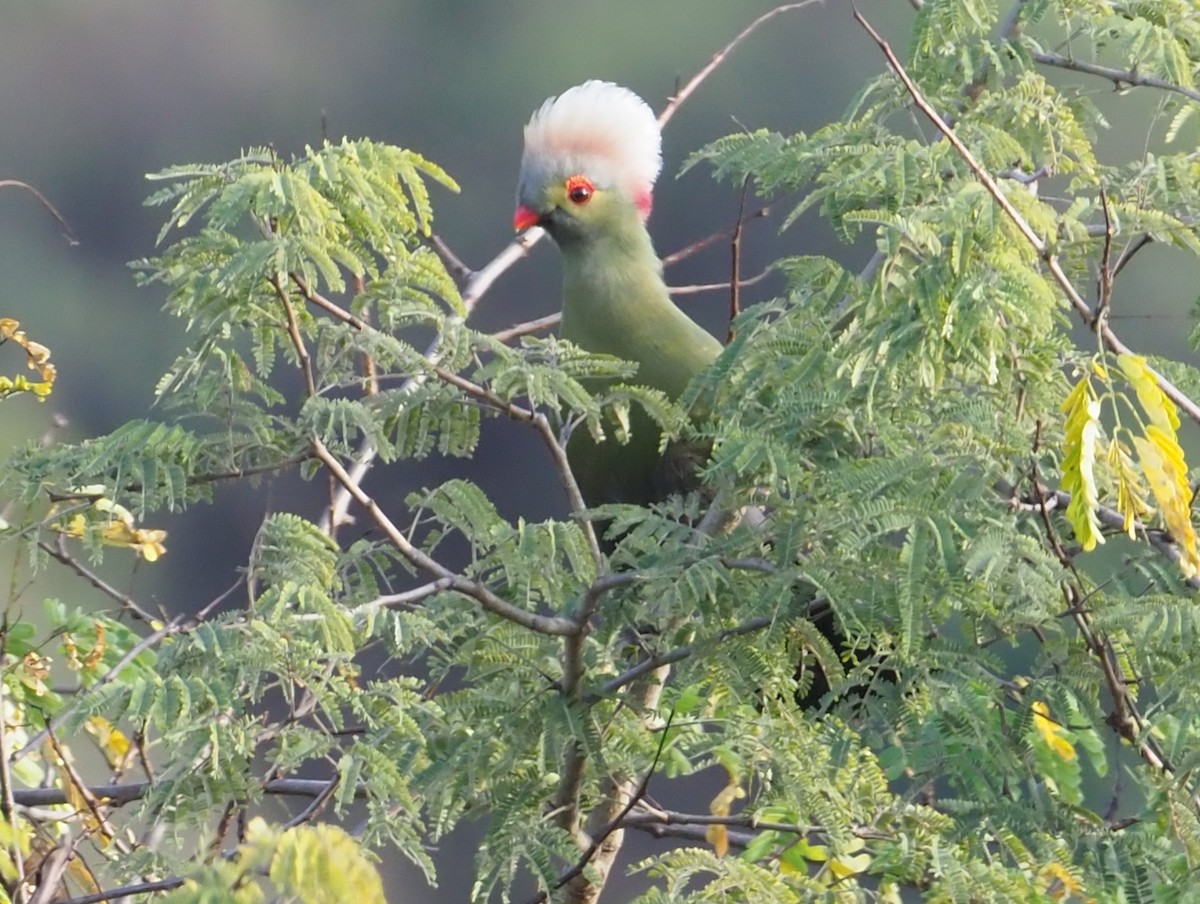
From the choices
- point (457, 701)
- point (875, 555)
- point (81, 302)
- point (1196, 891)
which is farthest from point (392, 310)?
point (81, 302)

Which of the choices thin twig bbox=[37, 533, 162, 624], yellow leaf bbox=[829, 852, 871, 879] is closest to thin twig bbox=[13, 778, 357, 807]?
thin twig bbox=[37, 533, 162, 624]

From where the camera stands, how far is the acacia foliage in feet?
6.12

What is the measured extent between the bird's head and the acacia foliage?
3.76 ft

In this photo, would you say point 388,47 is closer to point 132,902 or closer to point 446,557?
point 446,557

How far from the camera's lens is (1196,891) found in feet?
5.88

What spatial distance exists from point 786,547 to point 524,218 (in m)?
1.79

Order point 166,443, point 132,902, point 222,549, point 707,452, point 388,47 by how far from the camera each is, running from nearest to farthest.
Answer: point 166,443 → point 132,902 → point 707,452 → point 222,549 → point 388,47

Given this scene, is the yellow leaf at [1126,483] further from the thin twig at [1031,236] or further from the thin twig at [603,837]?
the thin twig at [603,837]

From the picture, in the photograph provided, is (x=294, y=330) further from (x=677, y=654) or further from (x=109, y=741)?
(x=109, y=741)

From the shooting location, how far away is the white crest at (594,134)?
3.56 metres

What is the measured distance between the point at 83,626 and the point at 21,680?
0.22 m

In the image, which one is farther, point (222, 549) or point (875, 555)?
point (222, 549)

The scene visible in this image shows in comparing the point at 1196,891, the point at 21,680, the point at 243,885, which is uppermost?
the point at 243,885

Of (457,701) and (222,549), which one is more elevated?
(457,701)
